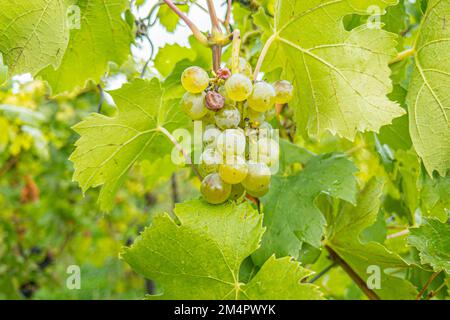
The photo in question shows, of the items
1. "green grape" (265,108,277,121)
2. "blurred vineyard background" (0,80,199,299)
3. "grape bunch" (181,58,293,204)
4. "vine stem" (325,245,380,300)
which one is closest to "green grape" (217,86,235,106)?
"grape bunch" (181,58,293,204)

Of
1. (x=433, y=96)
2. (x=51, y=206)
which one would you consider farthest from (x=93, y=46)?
(x=51, y=206)

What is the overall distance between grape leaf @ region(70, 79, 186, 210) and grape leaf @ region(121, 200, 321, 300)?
0.65ft

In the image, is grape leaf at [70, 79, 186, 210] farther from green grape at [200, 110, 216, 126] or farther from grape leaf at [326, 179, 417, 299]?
grape leaf at [326, 179, 417, 299]

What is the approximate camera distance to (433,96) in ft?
2.86

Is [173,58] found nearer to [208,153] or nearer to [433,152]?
[208,153]

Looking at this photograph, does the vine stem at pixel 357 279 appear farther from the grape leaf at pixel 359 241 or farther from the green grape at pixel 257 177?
the green grape at pixel 257 177

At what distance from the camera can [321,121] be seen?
852mm

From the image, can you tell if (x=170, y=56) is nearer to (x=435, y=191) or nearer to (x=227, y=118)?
(x=227, y=118)

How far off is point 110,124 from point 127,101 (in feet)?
0.19

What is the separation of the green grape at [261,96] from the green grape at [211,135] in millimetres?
72

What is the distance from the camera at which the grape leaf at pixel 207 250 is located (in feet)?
2.44

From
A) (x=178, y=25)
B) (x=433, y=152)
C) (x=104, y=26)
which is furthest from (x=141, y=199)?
(x=433, y=152)

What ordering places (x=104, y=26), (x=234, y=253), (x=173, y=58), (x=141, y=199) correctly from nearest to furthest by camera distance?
(x=234, y=253) < (x=104, y=26) < (x=173, y=58) < (x=141, y=199)

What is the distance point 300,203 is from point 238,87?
0.31 m
